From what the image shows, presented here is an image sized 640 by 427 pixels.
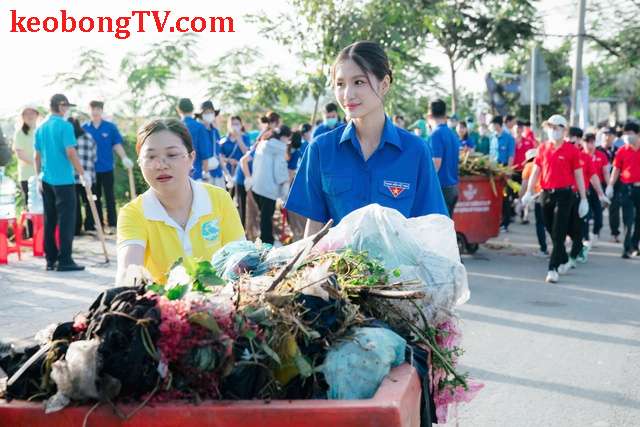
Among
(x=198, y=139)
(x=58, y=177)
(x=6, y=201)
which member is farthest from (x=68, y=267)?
(x=198, y=139)

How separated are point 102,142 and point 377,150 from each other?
1113cm

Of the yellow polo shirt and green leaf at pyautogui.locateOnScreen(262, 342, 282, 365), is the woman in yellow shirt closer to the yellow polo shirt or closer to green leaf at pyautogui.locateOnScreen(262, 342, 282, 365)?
the yellow polo shirt

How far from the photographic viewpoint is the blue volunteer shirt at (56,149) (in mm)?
10609

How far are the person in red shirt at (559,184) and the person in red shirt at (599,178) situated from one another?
305 centimetres

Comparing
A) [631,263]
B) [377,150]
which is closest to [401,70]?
[631,263]

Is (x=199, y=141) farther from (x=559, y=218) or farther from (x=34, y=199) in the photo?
(x=559, y=218)

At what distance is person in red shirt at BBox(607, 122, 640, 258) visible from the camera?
1340cm

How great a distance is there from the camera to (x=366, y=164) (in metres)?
4.12

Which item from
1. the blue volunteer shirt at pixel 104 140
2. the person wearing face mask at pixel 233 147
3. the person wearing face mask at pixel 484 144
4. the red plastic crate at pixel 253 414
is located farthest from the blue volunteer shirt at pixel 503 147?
the red plastic crate at pixel 253 414

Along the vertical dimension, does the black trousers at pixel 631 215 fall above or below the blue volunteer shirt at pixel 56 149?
below

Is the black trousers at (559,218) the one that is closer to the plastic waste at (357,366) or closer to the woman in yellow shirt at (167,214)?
the woman in yellow shirt at (167,214)

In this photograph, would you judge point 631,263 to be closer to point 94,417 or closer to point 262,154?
point 262,154

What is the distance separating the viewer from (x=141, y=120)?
19109mm

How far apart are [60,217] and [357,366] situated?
351 inches
